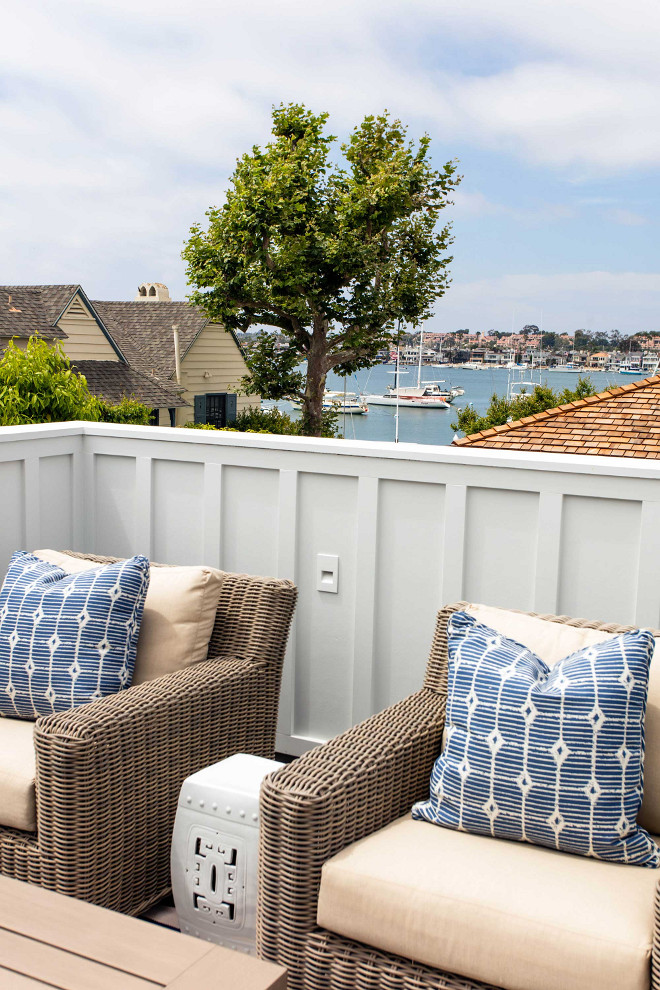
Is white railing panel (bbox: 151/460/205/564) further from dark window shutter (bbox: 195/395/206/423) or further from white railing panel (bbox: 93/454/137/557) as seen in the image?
dark window shutter (bbox: 195/395/206/423)

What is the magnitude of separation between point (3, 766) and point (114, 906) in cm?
38

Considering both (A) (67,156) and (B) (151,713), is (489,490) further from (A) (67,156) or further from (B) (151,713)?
(A) (67,156)

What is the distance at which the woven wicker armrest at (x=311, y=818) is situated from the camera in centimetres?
160

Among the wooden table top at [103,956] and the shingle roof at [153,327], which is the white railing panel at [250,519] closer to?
the wooden table top at [103,956]

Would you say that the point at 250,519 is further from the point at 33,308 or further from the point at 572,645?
the point at 33,308

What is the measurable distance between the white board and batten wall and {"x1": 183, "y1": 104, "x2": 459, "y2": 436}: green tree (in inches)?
930

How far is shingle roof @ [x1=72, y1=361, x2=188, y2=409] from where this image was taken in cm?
2216

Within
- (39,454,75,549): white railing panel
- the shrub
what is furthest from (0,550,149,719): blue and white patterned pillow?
the shrub

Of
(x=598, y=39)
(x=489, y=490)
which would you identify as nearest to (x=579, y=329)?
(x=598, y=39)

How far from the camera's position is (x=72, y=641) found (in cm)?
218

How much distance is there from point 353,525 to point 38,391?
1620mm

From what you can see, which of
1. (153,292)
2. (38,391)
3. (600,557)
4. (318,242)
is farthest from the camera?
(153,292)

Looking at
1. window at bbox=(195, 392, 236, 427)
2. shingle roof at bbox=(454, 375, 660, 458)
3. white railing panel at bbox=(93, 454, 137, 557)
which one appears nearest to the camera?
white railing panel at bbox=(93, 454, 137, 557)

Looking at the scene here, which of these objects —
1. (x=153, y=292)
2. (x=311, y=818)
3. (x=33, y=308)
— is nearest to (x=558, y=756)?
(x=311, y=818)
